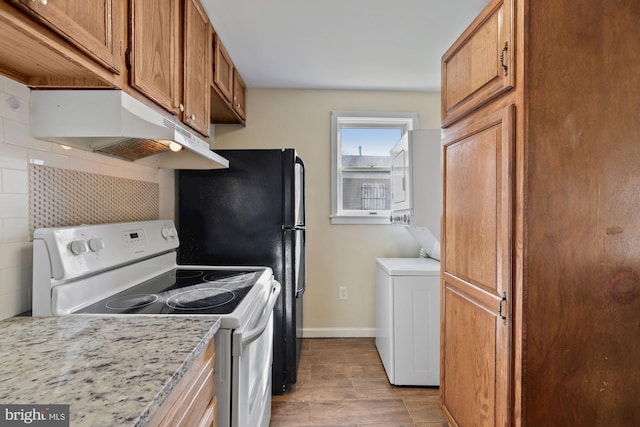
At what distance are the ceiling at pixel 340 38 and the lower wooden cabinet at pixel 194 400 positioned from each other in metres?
Answer: 1.79

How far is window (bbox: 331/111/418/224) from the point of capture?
308 centimetres

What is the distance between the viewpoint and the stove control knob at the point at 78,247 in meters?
1.10

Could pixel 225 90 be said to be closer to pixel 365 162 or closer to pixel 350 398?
pixel 365 162

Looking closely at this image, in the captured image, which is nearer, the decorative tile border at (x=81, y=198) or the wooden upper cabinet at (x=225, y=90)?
the decorative tile border at (x=81, y=198)

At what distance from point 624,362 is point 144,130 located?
184 centimetres

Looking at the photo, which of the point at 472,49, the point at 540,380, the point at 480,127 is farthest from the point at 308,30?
the point at 540,380

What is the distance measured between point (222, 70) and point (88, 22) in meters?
1.33

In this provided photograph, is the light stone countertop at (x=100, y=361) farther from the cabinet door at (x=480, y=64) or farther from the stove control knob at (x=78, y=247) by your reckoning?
the cabinet door at (x=480, y=64)

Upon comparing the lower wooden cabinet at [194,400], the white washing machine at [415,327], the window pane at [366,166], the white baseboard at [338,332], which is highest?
the window pane at [366,166]

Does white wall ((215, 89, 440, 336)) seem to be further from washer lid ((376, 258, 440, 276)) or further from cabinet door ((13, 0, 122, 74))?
cabinet door ((13, 0, 122, 74))

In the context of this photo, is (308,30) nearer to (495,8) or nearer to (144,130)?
(495,8)

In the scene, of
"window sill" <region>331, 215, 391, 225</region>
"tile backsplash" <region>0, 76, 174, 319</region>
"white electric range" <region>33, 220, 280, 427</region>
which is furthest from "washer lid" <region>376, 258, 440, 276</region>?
"tile backsplash" <region>0, 76, 174, 319</region>

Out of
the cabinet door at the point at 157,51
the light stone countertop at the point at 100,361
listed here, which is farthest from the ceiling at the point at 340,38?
the light stone countertop at the point at 100,361

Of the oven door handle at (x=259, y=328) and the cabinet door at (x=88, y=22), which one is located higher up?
the cabinet door at (x=88, y=22)
